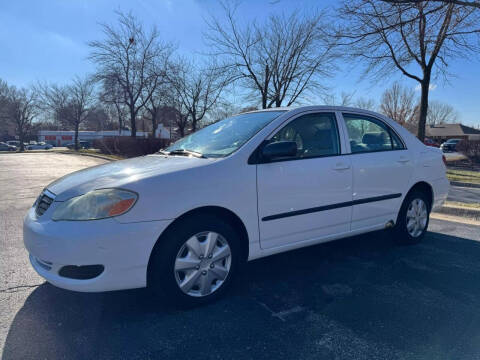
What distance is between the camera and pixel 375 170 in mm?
3639

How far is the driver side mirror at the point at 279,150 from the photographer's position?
9.17 ft

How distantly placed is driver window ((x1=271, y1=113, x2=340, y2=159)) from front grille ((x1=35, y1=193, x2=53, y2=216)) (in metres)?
1.96

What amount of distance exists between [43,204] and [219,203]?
1421mm

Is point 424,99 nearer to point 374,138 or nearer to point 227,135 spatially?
point 374,138

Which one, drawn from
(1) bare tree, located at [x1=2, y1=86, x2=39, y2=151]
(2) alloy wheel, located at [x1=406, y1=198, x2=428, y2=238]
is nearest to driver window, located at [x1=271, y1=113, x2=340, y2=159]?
(2) alloy wheel, located at [x1=406, y1=198, x2=428, y2=238]

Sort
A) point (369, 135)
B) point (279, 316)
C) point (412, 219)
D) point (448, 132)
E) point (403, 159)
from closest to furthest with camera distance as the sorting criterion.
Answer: point (279, 316), point (369, 135), point (403, 159), point (412, 219), point (448, 132)

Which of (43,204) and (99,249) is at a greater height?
(43,204)

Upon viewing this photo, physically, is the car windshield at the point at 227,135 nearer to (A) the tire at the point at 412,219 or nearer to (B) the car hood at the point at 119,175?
(B) the car hood at the point at 119,175

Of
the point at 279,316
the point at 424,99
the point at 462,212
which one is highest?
the point at 424,99

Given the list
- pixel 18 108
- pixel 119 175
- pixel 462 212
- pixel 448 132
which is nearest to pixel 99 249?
pixel 119 175

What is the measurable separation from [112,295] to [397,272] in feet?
9.12

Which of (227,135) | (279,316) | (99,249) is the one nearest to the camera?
(99,249)

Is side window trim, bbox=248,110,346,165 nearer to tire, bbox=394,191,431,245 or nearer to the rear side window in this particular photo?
the rear side window

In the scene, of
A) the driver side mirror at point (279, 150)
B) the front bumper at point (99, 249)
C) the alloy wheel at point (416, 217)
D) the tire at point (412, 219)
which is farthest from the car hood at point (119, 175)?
the alloy wheel at point (416, 217)
